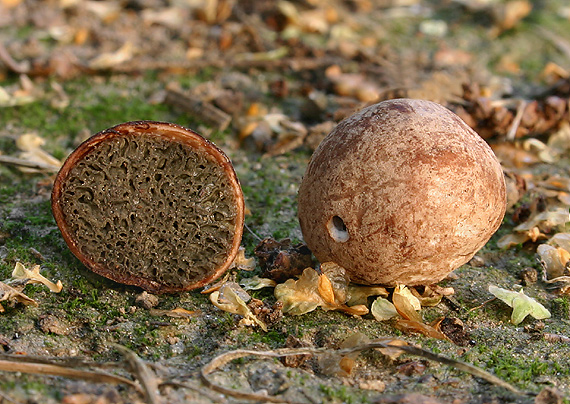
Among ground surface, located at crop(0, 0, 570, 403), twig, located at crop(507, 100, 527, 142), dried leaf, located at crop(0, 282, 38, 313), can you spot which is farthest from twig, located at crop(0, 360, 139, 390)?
twig, located at crop(507, 100, 527, 142)

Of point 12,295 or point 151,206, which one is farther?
point 151,206

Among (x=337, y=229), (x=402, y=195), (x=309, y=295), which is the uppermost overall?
(x=402, y=195)

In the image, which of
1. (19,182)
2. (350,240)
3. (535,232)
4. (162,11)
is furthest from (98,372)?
(162,11)

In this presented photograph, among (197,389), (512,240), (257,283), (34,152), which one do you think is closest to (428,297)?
(257,283)

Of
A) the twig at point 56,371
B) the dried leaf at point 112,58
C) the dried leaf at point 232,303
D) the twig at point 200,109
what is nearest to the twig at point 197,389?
the twig at point 56,371

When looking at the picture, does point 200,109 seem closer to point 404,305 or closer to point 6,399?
point 404,305

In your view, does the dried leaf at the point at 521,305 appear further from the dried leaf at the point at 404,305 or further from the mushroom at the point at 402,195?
the dried leaf at the point at 404,305

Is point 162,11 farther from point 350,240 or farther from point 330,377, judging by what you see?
point 330,377

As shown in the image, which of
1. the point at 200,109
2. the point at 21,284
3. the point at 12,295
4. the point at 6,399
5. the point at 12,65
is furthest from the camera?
the point at 12,65
